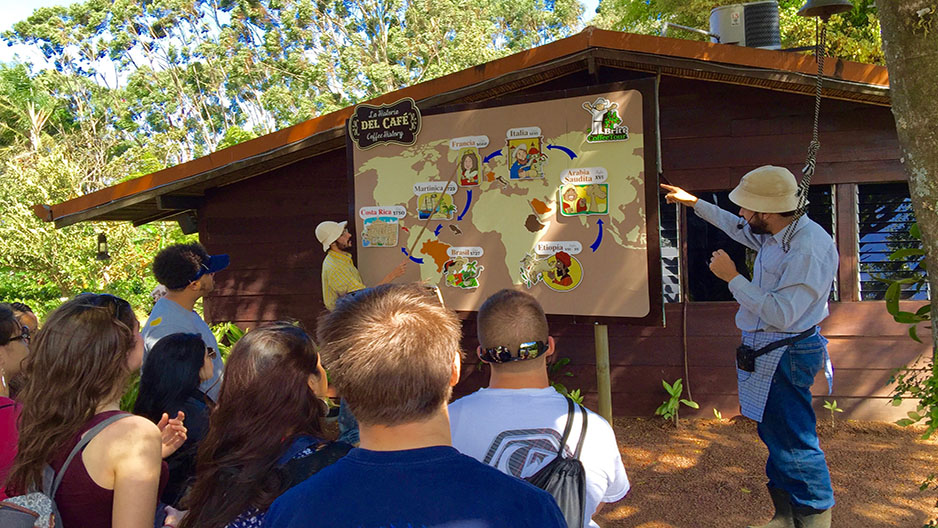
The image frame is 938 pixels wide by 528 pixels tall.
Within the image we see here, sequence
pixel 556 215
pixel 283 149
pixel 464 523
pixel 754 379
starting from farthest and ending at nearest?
1. pixel 283 149
2. pixel 556 215
3. pixel 754 379
4. pixel 464 523

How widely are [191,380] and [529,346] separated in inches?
55.8

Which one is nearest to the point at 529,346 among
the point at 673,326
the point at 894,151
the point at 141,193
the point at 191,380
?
the point at 191,380

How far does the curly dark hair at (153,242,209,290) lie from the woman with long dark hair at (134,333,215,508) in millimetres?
1118

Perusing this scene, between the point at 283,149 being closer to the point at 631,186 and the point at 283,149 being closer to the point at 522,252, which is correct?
the point at 522,252

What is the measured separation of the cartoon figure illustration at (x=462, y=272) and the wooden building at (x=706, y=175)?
4.76 ft

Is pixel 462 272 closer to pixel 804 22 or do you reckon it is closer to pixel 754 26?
pixel 754 26

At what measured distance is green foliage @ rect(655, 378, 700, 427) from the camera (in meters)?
5.95

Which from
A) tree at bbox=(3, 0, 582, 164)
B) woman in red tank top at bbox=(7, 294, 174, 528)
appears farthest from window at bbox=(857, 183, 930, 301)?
tree at bbox=(3, 0, 582, 164)

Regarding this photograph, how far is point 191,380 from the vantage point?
2652 millimetres

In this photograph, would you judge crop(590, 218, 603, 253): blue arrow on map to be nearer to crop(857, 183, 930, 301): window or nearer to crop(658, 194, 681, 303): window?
crop(658, 194, 681, 303): window

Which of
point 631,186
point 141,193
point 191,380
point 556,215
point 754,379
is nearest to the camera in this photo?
point 191,380

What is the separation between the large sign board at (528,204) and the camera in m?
3.97

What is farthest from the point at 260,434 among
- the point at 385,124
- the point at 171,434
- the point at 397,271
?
the point at 385,124

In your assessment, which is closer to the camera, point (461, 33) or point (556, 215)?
point (556, 215)
